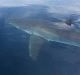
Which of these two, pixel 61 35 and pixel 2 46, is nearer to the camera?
pixel 61 35

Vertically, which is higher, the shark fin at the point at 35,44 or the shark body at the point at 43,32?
the shark body at the point at 43,32

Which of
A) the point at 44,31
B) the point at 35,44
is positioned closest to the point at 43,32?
the point at 44,31

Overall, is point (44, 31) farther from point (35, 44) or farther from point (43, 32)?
point (35, 44)

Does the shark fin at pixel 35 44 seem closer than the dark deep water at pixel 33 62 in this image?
No

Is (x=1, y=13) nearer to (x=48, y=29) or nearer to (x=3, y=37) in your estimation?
(x=3, y=37)

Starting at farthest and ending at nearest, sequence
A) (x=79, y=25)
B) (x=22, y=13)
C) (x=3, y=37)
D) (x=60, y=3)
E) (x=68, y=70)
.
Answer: (x=60, y=3) < (x=22, y=13) < (x=3, y=37) < (x=79, y=25) < (x=68, y=70)

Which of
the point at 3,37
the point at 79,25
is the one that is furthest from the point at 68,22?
the point at 3,37
